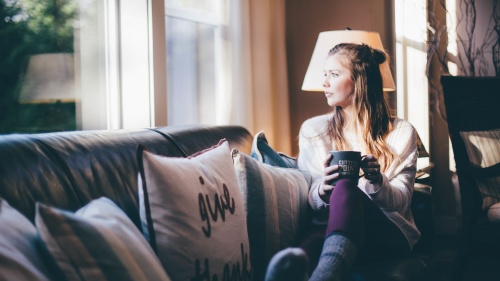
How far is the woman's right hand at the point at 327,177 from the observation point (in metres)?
1.61

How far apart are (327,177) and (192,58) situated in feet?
4.18

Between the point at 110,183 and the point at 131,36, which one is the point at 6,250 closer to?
the point at 110,183

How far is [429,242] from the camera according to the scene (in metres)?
1.98

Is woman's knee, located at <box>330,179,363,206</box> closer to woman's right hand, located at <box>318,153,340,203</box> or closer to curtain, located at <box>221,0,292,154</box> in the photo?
woman's right hand, located at <box>318,153,340,203</box>

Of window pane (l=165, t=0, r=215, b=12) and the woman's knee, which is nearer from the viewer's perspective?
the woman's knee

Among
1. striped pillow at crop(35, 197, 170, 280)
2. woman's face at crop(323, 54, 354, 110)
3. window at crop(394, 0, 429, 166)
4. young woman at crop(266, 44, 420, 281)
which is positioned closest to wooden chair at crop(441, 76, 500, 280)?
young woman at crop(266, 44, 420, 281)

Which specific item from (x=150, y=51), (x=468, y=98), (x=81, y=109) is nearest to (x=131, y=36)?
(x=150, y=51)

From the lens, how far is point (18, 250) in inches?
28.9

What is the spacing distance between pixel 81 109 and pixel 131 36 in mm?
382

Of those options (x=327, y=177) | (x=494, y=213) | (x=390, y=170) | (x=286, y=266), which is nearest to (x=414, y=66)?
(x=494, y=213)

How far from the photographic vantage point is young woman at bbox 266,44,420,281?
1471 millimetres

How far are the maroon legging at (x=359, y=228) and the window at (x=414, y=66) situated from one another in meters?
2.32

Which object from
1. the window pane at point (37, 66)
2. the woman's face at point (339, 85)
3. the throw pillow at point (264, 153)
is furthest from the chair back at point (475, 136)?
the window pane at point (37, 66)

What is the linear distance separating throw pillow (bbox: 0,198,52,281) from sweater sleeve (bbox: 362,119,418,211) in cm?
121
